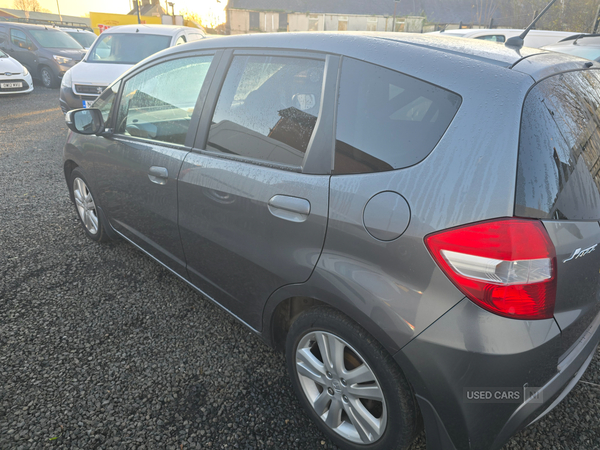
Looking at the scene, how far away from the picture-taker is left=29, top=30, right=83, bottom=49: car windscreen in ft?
44.5

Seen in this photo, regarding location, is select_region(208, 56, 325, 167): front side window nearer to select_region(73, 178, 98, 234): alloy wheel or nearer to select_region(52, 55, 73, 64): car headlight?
select_region(73, 178, 98, 234): alloy wheel

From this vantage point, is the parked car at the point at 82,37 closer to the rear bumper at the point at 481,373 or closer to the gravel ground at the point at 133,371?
the gravel ground at the point at 133,371

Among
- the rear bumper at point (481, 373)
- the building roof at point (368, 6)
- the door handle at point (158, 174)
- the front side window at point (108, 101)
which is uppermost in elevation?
the building roof at point (368, 6)

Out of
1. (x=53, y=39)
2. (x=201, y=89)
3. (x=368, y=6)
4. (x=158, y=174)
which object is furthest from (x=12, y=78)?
(x=368, y=6)

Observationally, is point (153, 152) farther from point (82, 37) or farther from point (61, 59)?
point (82, 37)

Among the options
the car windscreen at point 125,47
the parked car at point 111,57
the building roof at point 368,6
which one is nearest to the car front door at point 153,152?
the parked car at point 111,57

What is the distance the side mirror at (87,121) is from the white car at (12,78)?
10790mm

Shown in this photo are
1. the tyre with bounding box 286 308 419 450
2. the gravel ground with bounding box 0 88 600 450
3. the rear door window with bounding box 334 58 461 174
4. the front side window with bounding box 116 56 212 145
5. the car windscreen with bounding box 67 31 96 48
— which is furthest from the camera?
the car windscreen with bounding box 67 31 96 48

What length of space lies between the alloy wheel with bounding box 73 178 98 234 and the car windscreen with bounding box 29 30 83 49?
13.4m

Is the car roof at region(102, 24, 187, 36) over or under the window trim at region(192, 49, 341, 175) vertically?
over

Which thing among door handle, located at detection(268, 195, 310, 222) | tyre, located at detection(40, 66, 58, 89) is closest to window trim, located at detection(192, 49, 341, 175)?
door handle, located at detection(268, 195, 310, 222)

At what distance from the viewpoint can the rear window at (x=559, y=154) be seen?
3.80 feet

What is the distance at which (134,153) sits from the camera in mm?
2529

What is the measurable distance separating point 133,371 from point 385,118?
186 centimetres
